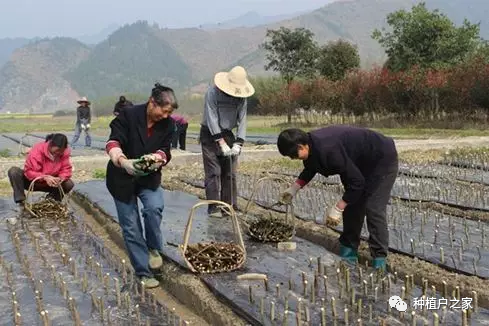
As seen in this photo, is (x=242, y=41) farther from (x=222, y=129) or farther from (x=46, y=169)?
(x=222, y=129)

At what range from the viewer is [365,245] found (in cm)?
489

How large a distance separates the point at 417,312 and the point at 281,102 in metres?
28.2

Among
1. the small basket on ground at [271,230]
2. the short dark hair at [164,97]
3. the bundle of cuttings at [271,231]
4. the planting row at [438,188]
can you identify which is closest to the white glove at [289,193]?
the small basket on ground at [271,230]

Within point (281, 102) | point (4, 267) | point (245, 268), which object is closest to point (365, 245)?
point (245, 268)

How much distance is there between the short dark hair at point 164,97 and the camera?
12.9 feet

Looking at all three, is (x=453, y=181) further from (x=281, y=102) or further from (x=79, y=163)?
(x=281, y=102)

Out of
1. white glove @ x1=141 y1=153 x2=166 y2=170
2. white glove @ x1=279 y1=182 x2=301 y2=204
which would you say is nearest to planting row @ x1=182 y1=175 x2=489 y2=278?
white glove @ x1=279 y1=182 x2=301 y2=204

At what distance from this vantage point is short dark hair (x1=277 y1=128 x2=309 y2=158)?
12.7ft

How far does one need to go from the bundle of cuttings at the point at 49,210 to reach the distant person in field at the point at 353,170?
2.85 metres

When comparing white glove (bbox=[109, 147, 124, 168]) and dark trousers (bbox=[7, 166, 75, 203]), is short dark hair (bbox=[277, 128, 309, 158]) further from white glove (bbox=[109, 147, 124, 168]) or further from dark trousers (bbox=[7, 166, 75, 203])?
dark trousers (bbox=[7, 166, 75, 203])

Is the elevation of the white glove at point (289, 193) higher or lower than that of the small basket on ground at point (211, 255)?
higher

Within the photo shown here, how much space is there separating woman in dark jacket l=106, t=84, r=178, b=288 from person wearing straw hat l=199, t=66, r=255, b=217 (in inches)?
63.8

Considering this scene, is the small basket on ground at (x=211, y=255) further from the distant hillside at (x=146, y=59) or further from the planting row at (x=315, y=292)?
the distant hillside at (x=146, y=59)

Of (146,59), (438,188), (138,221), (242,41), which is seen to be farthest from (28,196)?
(242,41)
